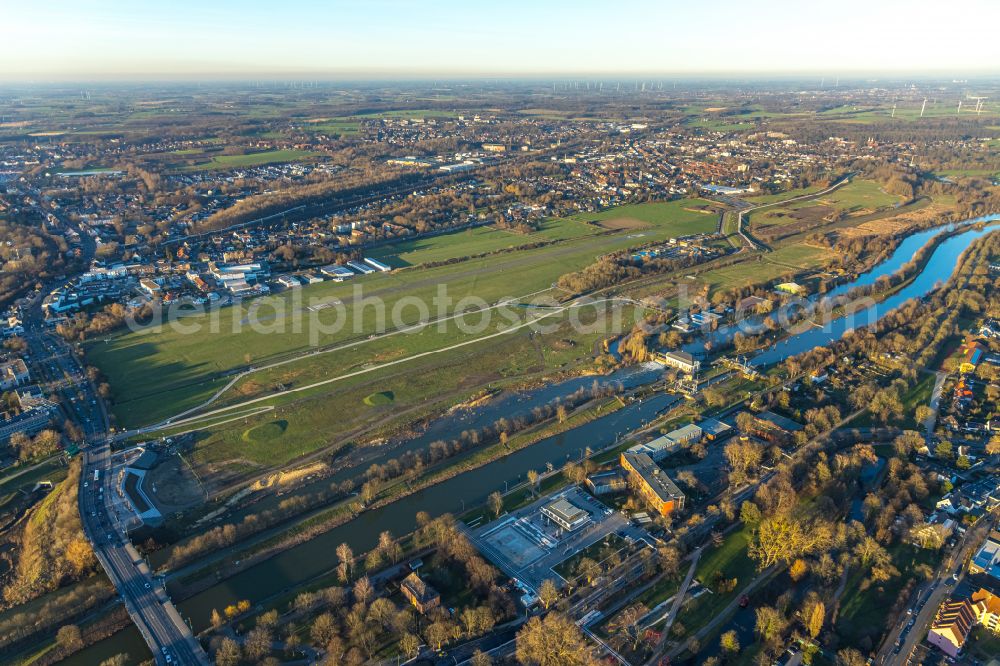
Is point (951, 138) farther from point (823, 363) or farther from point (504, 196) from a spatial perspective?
point (823, 363)

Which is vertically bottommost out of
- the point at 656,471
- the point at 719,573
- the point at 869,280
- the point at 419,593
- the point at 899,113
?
the point at 719,573

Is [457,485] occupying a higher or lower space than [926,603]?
lower

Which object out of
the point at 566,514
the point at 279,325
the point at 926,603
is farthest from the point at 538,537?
the point at 279,325

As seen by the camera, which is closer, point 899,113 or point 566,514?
point 566,514

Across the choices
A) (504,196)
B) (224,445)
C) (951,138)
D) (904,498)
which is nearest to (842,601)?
(904,498)

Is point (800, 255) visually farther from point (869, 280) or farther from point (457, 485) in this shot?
point (457, 485)

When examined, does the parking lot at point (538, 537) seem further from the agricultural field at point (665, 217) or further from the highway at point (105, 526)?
the agricultural field at point (665, 217)
